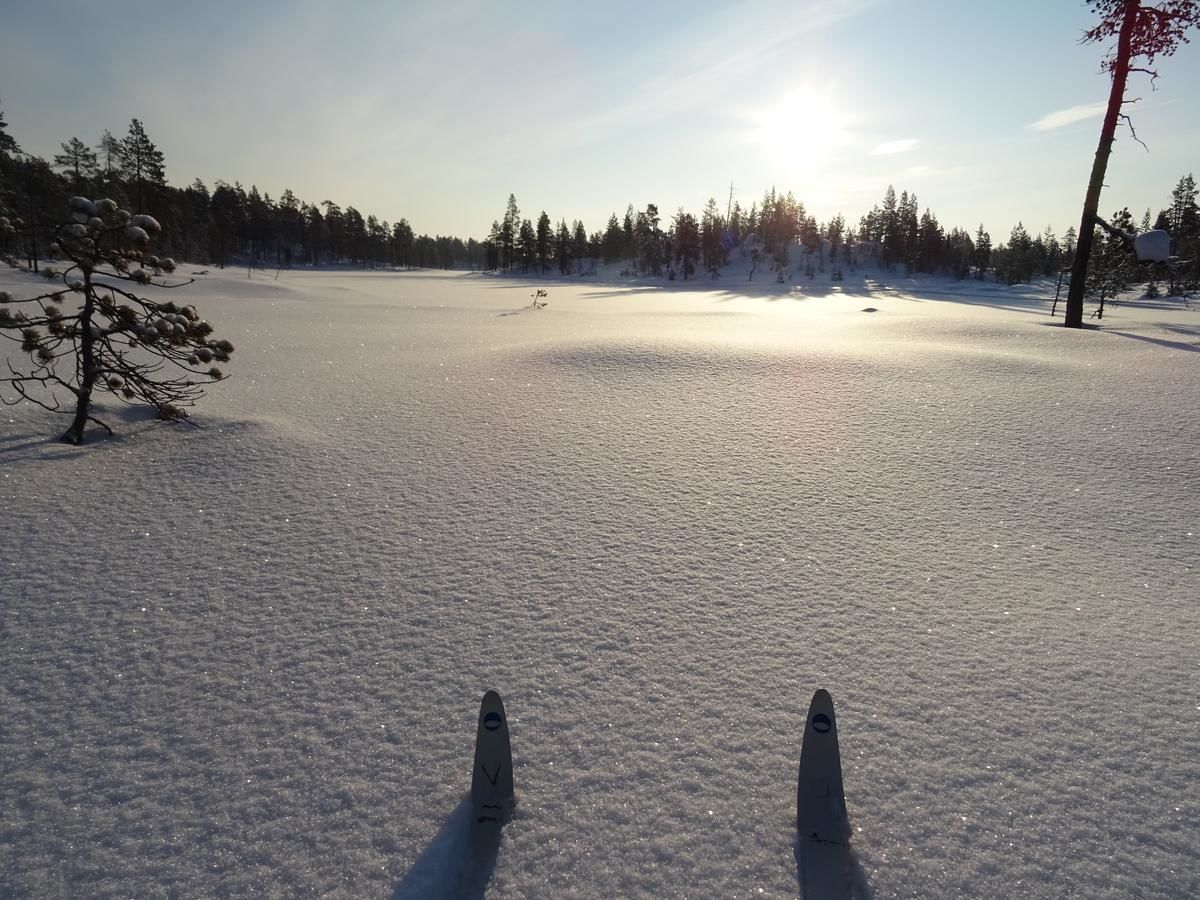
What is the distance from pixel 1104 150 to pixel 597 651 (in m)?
16.2

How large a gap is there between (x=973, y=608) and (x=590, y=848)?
249 centimetres

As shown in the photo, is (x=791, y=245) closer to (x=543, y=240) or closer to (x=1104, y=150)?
(x=543, y=240)

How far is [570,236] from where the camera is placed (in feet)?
290

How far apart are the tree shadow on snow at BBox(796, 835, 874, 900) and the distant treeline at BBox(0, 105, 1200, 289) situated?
53.5 meters

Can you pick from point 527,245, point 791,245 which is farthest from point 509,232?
point 791,245

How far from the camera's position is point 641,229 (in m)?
83.9

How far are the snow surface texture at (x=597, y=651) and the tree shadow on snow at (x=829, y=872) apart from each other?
0.9 inches

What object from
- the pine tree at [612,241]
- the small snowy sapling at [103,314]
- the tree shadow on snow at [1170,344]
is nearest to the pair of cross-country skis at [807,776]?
the small snowy sapling at [103,314]

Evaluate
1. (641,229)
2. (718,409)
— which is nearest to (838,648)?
(718,409)

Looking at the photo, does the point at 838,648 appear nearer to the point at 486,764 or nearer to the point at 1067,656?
the point at 1067,656

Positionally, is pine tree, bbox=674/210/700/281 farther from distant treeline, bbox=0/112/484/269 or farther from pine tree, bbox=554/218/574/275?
distant treeline, bbox=0/112/484/269

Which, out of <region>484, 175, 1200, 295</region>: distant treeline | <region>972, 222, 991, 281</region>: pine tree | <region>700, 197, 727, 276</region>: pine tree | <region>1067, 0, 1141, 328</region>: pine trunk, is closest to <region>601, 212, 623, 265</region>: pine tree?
<region>484, 175, 1200, 295</region>: distant treeline

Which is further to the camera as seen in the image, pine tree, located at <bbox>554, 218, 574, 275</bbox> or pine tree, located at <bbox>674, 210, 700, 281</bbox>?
pine tree, located at <bbox>554, 218, 574, 275</bbox>

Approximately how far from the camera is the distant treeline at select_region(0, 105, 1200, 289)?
45.9 metres
